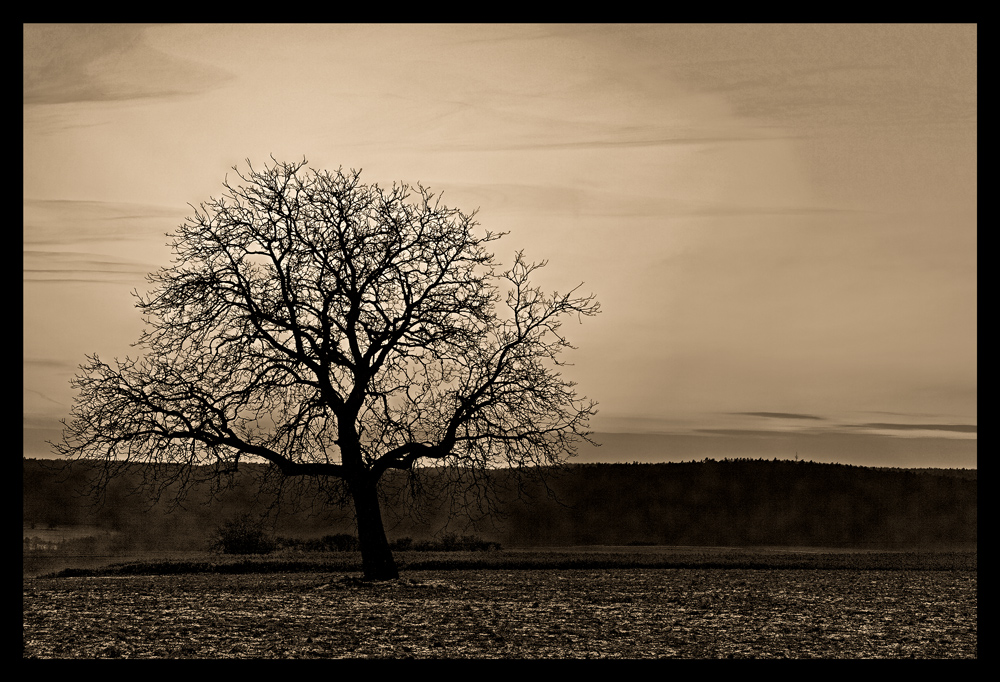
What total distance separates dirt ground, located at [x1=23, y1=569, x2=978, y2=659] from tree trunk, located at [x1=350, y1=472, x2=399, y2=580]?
23.1 inches

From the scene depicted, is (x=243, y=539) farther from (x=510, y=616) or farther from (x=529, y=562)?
(x=510, y=616)

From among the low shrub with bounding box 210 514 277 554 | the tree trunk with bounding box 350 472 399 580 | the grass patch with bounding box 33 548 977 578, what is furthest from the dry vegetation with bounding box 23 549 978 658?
the low shrub with bounding box 210 514 277 554

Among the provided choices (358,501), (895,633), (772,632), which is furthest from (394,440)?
(895,633)

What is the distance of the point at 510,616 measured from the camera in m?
18.5

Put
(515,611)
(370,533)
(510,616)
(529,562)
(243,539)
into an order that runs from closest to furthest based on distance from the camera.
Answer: (510,616)
(515,611)
(370,533)
(529,562)
(243,539)

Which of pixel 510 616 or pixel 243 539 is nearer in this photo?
pixel 510 616

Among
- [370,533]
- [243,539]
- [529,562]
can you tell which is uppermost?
[370,533]

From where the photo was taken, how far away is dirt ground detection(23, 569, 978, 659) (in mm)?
15078

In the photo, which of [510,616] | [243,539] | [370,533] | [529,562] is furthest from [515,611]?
[243,539]

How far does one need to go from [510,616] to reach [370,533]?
6.90 m

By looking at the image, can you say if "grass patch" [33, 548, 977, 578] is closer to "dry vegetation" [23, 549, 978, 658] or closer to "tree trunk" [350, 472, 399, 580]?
"dry vegetation" [23, 549, 978, 658]

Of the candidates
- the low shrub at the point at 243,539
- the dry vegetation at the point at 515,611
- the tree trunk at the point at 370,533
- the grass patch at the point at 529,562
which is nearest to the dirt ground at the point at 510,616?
the dry vegetation at the point at 515,611
